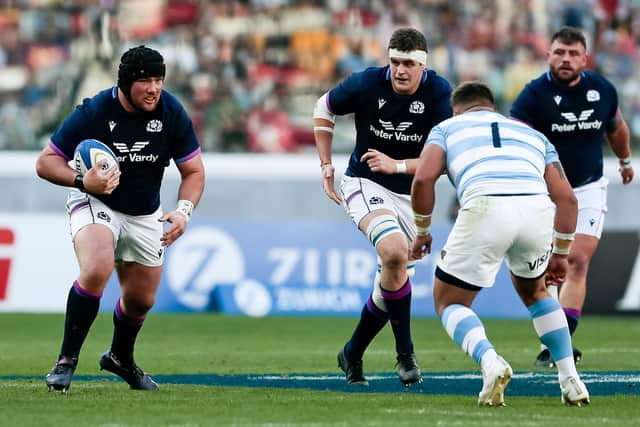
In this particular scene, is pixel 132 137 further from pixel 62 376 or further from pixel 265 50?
pixel 265 50

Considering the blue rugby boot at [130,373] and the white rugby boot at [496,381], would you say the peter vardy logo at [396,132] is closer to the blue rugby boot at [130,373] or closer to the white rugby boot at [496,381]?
the blue rugby boot at [130,373]

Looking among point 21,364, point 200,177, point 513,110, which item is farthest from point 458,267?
point 21,364

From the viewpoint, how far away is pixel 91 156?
315 inches

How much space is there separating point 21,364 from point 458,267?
14.7ft

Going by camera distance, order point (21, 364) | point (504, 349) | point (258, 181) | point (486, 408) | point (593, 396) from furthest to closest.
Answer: point (258, 181)
point (504, 349)
point (21, 364)
point (593, 396)
point (486, 408)

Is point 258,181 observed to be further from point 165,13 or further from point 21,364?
point 21,364

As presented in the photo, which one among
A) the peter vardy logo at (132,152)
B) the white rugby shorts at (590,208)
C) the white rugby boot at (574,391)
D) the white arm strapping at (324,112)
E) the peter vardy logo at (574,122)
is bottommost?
the white rugby boot at (574,391)

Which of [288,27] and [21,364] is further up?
[288,27]

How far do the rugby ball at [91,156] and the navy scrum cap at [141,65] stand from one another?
0.44 m

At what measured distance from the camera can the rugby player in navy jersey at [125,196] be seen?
8.08m

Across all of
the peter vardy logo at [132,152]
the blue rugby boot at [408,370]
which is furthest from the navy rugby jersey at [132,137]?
the blue rugby boot at [408,370]

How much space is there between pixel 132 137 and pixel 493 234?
2413 millimetres

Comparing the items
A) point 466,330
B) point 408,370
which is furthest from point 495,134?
point 408,370

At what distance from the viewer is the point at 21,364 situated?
34.4 feet
